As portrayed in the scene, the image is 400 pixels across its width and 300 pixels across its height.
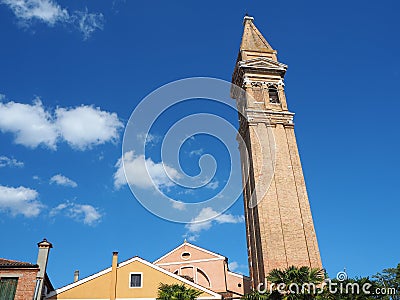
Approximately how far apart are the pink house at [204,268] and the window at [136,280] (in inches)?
409

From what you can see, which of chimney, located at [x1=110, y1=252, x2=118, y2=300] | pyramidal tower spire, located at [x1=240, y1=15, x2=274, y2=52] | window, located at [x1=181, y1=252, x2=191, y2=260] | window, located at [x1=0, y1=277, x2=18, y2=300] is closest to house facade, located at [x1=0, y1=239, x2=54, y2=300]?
window, located at [x1=0, y1=277, x2=18, y2=300]

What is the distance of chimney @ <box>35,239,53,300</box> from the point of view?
73.9 feet

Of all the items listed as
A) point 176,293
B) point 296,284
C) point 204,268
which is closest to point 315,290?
point 296,284

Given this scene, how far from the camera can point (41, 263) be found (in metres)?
23.8

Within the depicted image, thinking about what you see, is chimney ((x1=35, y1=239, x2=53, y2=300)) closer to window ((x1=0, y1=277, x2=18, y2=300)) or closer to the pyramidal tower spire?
window ((x1=0, y1=277, x2=18, y2=300))

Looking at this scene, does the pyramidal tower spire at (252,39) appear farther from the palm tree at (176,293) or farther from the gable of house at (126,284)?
the palm tree at (176,293)

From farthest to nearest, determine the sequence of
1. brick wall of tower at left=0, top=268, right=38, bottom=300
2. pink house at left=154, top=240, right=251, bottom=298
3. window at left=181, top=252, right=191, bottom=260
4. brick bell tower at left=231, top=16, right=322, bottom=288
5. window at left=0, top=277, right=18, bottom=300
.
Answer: window at left=181, top=252, right=191, bottom=260
pink house at left=154, top=240, right=251, bottom=298
brick bell tower at left=231, top=16, right=322, bottom=288
brick wall of tower at left=0, top=268, right=38, bottom=300
window at left=0, top=277, right=18, bottom=300

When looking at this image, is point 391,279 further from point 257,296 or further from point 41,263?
point 41,263

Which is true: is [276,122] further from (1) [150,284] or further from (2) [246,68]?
(1) [150,284]

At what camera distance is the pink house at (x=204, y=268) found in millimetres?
36125

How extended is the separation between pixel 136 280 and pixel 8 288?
7.87 meters

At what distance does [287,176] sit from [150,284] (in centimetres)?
1353

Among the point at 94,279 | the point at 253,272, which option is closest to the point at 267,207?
the point at 253,272

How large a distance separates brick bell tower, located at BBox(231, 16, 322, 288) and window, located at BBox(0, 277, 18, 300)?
52.2ft
